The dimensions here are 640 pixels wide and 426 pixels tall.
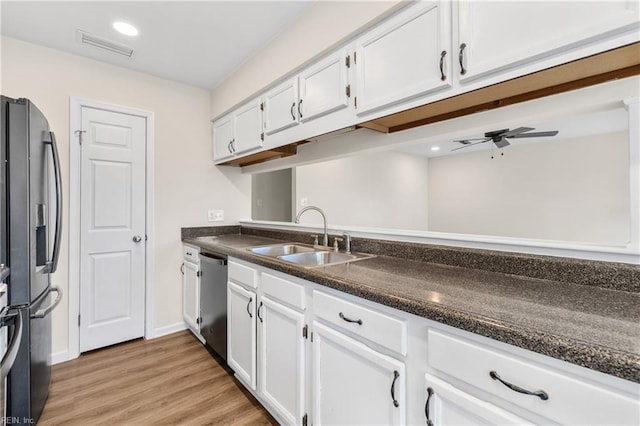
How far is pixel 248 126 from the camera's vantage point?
2.42 metres

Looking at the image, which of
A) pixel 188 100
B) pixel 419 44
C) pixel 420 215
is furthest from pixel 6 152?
pixel 420 215

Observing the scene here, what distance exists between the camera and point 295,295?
1.41 metres

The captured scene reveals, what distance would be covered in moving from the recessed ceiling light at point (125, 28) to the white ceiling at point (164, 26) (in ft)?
0.11

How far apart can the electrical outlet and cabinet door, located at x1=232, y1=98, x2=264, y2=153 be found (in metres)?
0.79

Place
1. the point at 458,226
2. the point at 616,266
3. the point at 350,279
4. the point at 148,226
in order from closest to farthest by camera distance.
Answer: the point at 616,266 → the point at 350,279 → the point at 148,226 → the point at 458,226

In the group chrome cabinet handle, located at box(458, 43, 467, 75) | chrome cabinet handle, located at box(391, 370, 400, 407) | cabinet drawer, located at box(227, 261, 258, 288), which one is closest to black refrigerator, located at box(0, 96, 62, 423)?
cabinet drawer, located at box(227, 261, 258, 288)

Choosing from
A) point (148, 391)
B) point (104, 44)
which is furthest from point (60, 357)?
point (104, 44)

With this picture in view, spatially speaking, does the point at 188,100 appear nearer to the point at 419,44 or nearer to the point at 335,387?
the point at 419,44

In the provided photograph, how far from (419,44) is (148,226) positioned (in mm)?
2606

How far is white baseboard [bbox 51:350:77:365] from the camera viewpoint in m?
2.26

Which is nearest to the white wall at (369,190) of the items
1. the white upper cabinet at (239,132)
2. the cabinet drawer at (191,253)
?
the white upper cabinet at (239,132)

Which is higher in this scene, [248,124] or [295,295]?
[248,124]

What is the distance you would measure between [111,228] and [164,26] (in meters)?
1.67

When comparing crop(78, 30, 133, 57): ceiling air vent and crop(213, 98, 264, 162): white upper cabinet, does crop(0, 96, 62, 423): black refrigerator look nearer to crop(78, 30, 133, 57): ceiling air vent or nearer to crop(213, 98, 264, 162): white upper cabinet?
crop(78, 30, 133, 57): ceiling air vent
